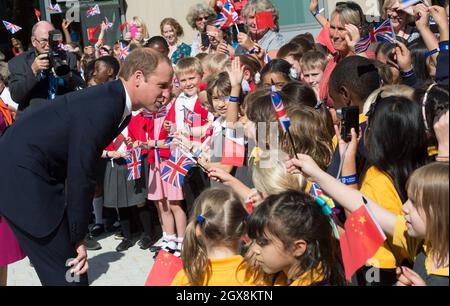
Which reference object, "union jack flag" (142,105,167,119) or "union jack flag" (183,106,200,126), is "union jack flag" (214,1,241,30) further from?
"union jack flag" (183,106,200,126)

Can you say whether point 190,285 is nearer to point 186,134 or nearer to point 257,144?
point 257,144

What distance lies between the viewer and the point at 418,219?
2629 millimetres

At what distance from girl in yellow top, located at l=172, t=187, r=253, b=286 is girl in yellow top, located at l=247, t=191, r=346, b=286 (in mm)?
237

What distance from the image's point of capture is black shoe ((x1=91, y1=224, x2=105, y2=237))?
23.4ft

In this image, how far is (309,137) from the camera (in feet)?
12.8

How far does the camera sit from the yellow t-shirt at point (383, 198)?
10.0 feet

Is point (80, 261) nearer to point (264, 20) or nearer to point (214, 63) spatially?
point (214, 63)

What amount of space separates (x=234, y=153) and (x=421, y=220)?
2.21 metres

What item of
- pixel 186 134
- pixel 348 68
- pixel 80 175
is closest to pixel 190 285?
pixel 80 175

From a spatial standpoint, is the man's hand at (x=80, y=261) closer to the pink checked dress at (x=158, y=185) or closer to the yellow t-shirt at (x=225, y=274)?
the yellow t-shirt at (x=225, y=274)

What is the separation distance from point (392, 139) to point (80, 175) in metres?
1.63

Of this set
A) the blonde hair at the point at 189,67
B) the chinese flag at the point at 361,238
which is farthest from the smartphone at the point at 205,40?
the chinese flag at the point at 361,238

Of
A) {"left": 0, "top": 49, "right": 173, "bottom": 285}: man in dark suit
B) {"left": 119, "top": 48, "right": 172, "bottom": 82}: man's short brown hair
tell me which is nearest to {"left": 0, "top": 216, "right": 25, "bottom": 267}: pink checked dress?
{"left": 0, "top": 49, "right": 173, "bottom": 285}: man in dark suit

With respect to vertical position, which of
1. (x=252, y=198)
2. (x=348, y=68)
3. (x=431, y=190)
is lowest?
(x=252, y=198)
